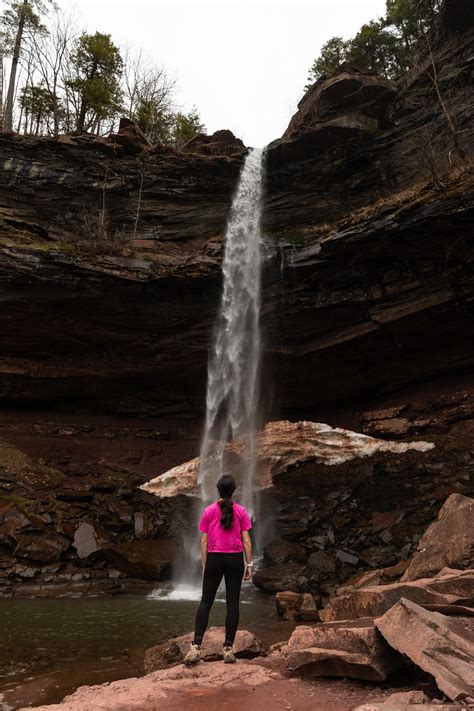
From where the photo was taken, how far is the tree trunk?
78.8 feet

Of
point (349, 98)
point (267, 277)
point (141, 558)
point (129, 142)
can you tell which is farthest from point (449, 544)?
point (129, 142)

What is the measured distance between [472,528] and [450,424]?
359 inches

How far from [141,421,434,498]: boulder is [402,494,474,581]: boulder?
689 cm

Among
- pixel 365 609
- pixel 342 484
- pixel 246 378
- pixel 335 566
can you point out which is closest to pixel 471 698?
pixel 365 609

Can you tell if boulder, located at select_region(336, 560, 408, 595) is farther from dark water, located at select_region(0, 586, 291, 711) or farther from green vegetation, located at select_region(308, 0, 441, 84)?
green vegetation, located at select_region(308, 0, 441, 84)

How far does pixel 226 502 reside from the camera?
458 centimetres

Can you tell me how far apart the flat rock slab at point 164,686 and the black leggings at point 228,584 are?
28 cm

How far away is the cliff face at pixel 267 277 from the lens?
53.3 ft

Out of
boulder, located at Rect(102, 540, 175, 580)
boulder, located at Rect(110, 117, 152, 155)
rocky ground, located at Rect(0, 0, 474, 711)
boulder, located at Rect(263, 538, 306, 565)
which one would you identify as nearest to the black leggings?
rocky ground, located at Rect(0, 0, 474, 711)

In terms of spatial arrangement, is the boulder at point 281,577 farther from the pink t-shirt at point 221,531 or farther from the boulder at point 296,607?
the pink t-shirt at point 221,531

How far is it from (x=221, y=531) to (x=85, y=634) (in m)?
4.80

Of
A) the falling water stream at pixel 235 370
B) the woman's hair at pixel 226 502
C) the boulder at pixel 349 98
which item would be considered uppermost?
the boulder at pixel 349 98

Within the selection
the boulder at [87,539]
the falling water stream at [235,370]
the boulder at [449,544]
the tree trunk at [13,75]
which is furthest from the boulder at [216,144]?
the boulder at [449,544]

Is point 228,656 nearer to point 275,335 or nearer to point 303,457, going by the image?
point 303,457
